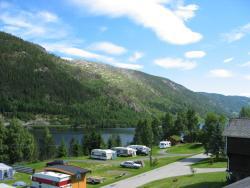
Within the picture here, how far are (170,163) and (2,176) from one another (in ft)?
98.1

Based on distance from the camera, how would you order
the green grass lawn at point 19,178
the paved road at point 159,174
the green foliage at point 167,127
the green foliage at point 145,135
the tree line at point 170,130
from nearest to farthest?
the paved road at point 159,174 → the green grass lawn at point 19,178 → the tree line at point 170,130 → the green foliage at point 145,135 → the green foliage at point 167,127

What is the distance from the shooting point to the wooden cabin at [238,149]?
39.4 m

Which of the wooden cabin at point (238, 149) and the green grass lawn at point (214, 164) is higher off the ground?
the wooden cabin at point (238, 149)

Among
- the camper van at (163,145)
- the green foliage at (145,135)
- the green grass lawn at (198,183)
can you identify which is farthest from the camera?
the green foliage at (145,135)

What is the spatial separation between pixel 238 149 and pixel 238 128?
244 centimetres

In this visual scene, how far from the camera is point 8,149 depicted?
8169 cm

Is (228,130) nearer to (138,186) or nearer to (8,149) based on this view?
(138,186)

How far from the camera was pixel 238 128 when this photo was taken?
40.8 m

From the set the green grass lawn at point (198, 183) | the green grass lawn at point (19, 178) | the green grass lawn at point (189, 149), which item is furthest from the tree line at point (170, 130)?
the green grass lawn at point (198, 183)

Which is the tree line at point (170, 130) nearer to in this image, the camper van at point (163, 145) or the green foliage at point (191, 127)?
the green foliage at point (191, 127)

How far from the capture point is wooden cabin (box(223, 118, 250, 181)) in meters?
39.4

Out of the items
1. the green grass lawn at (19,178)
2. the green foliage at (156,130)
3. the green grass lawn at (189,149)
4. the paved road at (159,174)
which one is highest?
the green foliage at (156,130)

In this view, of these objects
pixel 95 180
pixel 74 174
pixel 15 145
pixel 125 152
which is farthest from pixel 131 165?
pixel 15 145

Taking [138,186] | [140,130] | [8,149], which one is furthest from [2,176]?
[140,130]
